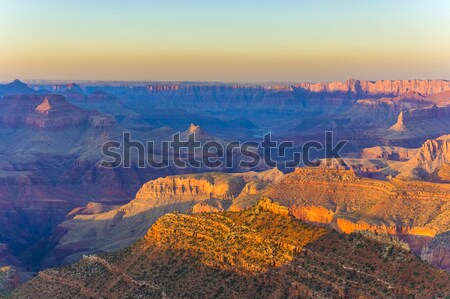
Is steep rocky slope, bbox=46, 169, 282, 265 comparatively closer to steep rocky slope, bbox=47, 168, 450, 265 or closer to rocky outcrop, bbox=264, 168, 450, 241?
steep rocky slope, bbox=47, 168, 450, 265

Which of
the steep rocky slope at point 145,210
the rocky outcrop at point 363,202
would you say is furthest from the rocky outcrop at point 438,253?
the steep rocky slope at point 145,210

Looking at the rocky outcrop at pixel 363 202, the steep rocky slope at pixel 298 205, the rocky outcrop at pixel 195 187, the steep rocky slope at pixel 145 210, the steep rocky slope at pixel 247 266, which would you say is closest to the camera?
the steep rocky slope at pixel 247 266

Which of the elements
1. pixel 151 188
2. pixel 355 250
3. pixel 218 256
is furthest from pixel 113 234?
pixel 355 250

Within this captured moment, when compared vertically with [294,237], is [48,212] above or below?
below

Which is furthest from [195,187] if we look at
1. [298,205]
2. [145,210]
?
[298,205]

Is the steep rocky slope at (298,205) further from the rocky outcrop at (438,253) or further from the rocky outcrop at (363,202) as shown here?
the rocky outcrop at (438,253)

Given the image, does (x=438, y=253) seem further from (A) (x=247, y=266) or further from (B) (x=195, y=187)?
(B) (x=195, y=187)

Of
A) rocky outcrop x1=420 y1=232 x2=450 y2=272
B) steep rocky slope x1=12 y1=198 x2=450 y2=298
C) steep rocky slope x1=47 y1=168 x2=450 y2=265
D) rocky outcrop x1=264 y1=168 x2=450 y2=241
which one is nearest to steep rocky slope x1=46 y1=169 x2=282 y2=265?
steep rocky slope x1=47 y1=168 x2=450 y2=265

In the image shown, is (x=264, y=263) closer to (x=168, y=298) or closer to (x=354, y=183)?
(x=168, y=298)
